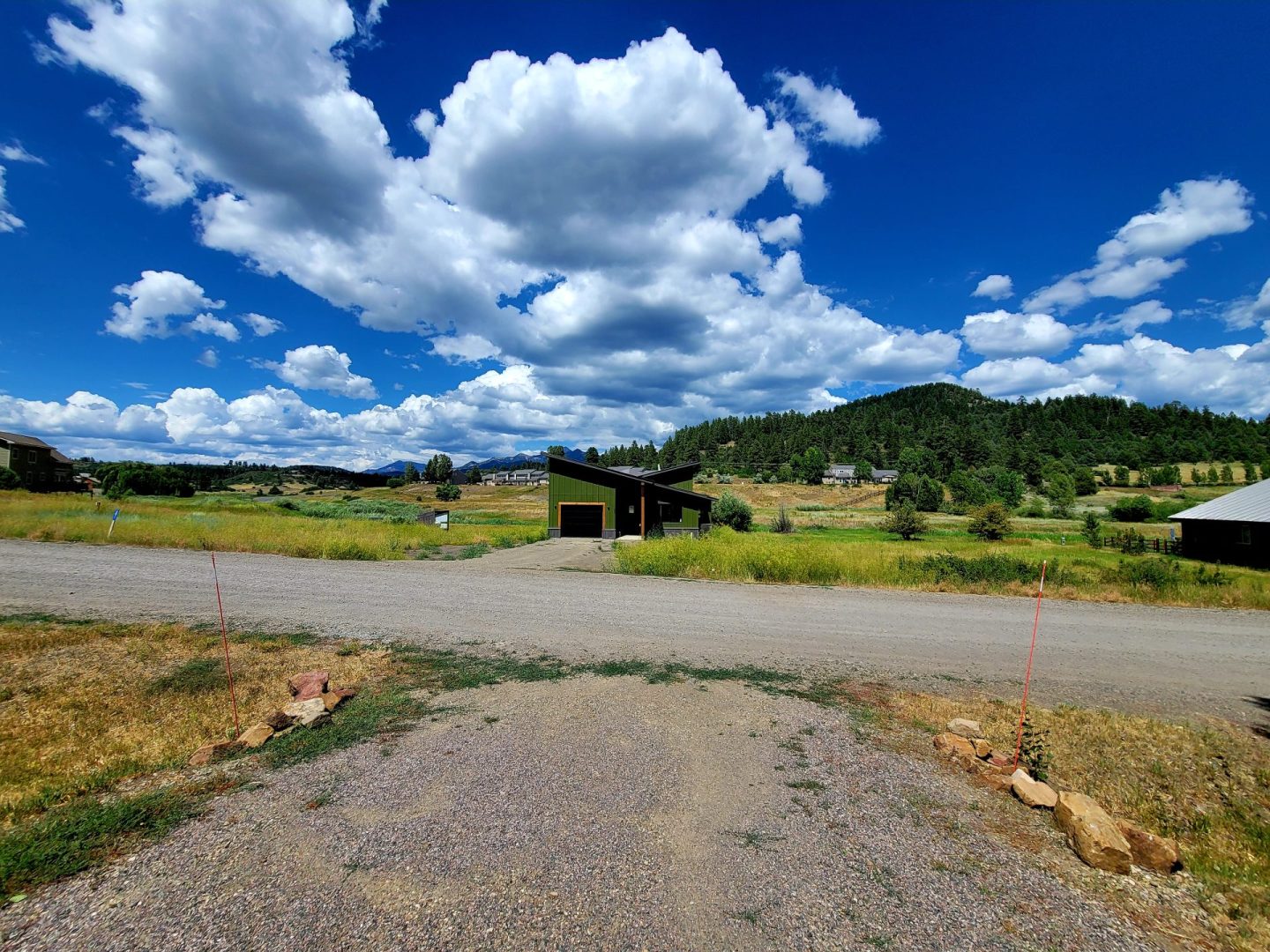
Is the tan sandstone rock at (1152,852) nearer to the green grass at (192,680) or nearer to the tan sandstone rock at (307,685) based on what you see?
the tan sandstone rock at (307,685)

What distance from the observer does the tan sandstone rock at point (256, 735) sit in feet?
17.1

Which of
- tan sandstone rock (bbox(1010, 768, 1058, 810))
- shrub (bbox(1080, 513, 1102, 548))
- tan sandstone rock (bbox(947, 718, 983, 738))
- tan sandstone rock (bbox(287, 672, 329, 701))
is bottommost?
shrub (bbox(1080, 513, 1102, 548))

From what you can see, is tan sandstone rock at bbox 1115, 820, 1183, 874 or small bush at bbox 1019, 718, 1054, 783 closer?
tan sandstone rock at bbox 1115, 820, 1183, 874

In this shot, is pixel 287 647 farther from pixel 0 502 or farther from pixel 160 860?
pixel 0 502

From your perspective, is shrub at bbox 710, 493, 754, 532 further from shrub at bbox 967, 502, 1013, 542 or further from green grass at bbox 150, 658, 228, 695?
green grass at bbox 150, 658, 228, 695

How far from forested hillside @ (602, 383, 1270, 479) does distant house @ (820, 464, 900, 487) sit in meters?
9.70

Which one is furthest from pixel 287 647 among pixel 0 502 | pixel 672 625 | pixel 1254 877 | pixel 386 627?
pixel 0 502

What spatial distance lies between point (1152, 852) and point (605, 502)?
28833 mm

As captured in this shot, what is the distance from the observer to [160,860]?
346cm

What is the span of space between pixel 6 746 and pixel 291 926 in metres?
4.84

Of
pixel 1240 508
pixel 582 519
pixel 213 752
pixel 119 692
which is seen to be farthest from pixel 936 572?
pixel 1240 508

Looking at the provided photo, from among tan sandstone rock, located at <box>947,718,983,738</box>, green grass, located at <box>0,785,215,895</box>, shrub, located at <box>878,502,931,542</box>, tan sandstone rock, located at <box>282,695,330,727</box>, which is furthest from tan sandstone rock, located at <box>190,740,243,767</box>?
shrub, located at <box>878,502,931,542</box>

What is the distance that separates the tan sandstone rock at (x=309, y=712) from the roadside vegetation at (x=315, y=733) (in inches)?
7.2

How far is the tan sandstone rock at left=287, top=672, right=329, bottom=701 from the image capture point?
6.36 metres
